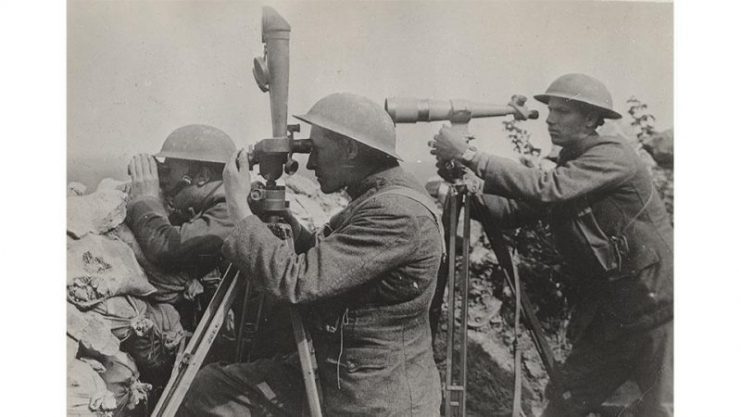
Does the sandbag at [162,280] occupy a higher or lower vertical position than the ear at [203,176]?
lower

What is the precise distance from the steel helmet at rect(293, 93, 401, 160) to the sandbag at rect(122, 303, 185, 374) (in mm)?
1473

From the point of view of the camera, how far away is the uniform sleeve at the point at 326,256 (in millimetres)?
3191

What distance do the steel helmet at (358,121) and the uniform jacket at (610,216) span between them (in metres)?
1.02

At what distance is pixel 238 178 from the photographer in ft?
11.0

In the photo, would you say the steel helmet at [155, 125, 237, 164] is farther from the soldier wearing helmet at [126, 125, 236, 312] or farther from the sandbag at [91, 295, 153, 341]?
the sandbag at [91, 295, 153, 341]

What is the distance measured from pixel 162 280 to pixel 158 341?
35 centimetres

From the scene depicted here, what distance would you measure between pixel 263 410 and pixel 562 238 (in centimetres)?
218

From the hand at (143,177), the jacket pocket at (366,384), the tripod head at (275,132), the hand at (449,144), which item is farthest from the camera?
the hand at (449,144)

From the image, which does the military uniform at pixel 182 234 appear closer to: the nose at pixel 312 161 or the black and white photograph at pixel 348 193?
the black and white photograph at pixel 348 193

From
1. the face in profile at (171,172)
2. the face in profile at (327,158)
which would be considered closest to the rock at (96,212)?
the face in profile at (171,172)

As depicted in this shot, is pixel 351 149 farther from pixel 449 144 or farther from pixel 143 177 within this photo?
pixel 143 177

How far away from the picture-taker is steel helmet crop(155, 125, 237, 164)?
420 centimetres

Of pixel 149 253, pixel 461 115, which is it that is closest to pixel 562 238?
pixel 461 115
